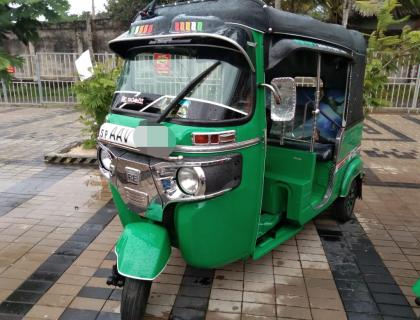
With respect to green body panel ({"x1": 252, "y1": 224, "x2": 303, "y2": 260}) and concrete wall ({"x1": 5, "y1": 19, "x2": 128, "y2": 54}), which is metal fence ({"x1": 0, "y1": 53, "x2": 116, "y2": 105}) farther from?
green body panel ({"x1": 252, "y1": 224, "x2": 303, "y2": 260})

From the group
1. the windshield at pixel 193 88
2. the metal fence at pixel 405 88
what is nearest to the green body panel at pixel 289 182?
the windshield at pixel 193 88

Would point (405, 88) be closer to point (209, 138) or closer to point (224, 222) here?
point (224, 222)

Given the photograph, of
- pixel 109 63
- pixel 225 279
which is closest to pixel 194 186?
pixel 225 279

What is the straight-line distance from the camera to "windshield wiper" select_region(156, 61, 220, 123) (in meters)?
2.65

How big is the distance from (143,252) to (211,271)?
3.62 ft

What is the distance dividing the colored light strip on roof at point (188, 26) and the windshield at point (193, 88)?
170 millimetres

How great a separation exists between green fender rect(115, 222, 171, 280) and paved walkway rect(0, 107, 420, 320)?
547 mm

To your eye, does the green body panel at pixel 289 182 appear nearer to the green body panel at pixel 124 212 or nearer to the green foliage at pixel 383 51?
the green body panel at pixel 124 212

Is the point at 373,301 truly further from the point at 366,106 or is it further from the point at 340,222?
the point at 366,106

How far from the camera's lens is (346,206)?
4.59 m

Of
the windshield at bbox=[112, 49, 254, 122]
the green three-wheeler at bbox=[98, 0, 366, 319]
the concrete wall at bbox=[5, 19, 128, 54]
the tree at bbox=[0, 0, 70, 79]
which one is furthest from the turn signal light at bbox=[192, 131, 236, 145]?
the concrete wall at bbox=[5, 19, 128, 54]

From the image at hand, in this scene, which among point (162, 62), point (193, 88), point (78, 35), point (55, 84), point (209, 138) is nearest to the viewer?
point (209, 138)

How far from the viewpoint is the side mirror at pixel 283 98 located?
107 inches

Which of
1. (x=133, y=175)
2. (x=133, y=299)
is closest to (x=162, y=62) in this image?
(x=133, y=175)
